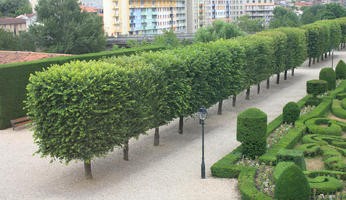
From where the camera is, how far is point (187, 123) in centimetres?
3759

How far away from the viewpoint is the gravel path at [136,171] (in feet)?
78.2

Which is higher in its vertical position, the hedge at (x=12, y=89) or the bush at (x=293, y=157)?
the hedge at (x=12, y=89)

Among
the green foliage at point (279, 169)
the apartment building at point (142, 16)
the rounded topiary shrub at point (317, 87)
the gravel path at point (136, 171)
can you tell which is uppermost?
the apartment building at point (142, 16)

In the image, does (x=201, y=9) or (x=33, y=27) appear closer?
(x=33, y=27)

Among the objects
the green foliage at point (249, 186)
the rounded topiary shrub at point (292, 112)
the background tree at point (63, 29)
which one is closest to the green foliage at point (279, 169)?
the green foliage at point (249, 186)

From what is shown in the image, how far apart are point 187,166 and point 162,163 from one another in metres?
1.67

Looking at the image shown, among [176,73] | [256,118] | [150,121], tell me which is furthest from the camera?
[176,73]

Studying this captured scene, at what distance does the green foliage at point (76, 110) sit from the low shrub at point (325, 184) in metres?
10.3

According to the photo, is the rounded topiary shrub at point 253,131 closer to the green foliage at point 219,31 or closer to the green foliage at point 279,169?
the green foliage at point 279,169

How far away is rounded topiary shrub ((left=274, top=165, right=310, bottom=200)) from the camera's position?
20.4 m

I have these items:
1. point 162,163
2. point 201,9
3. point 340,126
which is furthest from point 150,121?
point 201,9

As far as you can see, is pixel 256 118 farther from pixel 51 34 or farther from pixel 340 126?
pixel 51 34

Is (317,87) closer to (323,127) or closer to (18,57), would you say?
(323,127)

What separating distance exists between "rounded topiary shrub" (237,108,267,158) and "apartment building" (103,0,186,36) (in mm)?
116260
